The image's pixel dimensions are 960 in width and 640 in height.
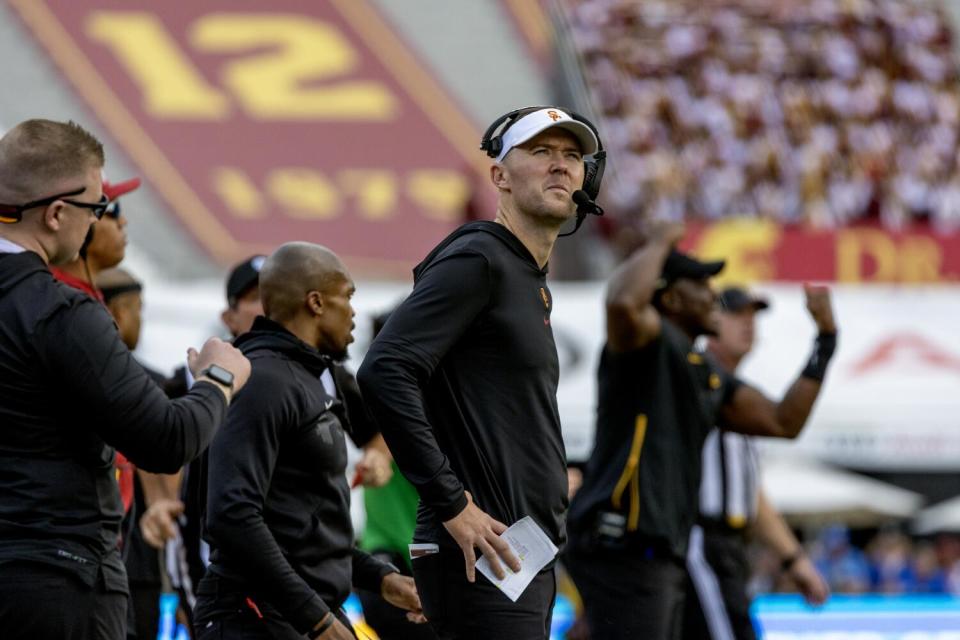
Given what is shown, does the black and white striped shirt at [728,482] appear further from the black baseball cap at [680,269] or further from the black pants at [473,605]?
the black pants at [473,605]

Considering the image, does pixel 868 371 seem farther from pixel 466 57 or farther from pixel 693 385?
pixel 693 385

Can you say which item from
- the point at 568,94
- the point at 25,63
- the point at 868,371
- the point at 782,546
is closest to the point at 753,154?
the point at 568,94

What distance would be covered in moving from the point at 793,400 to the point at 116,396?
367 cm

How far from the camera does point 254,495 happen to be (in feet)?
12.9

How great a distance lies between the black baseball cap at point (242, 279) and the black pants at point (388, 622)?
1.05 m

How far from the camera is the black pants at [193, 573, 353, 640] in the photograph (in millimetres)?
4078

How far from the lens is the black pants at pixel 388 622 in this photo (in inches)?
207

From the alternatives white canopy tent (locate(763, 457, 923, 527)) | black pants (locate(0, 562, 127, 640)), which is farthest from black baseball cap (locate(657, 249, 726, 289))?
white canopy tent (locate(763, 457, 923, 527))

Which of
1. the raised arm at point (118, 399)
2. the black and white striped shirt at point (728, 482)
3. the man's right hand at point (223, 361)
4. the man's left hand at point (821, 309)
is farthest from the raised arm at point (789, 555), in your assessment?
the raised arm at point (118, 399)

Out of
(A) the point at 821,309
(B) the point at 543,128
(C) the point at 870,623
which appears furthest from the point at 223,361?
(C) the point at 870,623

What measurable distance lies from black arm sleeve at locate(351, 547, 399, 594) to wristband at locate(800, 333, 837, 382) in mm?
2435

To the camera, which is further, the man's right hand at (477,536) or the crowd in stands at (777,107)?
the crowd in stands at (777,107)

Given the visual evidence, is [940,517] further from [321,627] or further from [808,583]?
[321,627]

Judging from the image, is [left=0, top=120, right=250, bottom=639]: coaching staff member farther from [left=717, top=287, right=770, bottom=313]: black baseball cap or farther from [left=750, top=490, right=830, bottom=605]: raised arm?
[left=717, top=287, right=770, bottom=313]: black baseball cap
